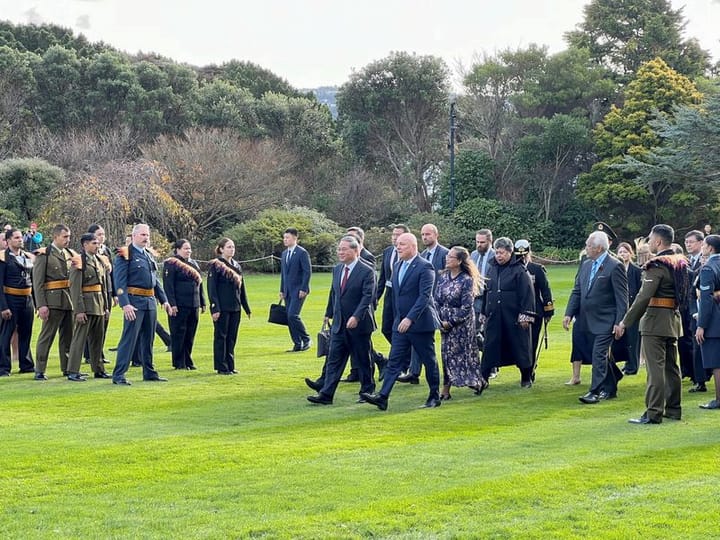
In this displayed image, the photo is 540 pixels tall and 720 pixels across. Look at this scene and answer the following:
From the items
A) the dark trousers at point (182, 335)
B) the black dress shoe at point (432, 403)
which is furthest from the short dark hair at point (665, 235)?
the dark trousers at point (182, 335)

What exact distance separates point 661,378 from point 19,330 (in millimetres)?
9195

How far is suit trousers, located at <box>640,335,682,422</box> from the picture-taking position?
418 inches

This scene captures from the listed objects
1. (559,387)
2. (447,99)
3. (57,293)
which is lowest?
(559,387)

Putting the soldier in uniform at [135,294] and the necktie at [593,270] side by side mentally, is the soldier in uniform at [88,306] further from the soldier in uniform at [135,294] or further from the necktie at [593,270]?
the necktie at [593,270]

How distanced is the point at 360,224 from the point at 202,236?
10.5 meters

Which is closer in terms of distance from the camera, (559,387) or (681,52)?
(559,387)

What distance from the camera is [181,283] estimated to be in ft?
51.2

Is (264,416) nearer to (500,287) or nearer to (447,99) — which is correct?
(500,287)

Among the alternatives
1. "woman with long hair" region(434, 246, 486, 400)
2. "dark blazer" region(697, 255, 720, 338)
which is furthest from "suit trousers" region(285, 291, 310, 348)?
"dark blazer" region(697, 255, 720, 338)

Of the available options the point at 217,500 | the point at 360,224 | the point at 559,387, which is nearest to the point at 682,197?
the point at 360,224

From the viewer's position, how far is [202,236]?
43781 mm

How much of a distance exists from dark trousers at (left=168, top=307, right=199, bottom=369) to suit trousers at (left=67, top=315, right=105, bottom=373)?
1.25 meters

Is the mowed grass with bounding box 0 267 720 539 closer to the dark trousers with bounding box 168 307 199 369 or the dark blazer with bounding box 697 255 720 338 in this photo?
the dark blazer with bounding box 697 255 720 338

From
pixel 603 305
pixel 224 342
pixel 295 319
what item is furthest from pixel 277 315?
pixel 603 305
